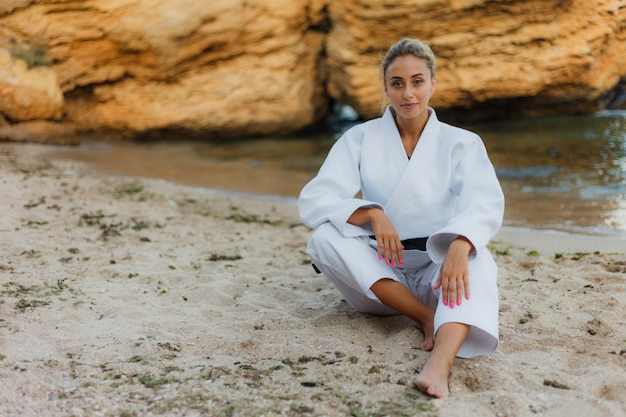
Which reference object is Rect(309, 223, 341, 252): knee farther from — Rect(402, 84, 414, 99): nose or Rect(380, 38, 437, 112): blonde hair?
Rect(380, 38, 437, 112): blonde hair

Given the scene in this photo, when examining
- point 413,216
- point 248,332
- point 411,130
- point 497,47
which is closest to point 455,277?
point 413,216

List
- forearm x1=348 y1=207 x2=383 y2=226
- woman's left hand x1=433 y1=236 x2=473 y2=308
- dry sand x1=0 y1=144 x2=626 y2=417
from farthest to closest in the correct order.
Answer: forearm x1=348 y1=207 x2=383 y2=226
woman's left hand x1=433 y1=236 x2=473 y2=308
dry sand x1=0 y1=144 x2=626 y2=417

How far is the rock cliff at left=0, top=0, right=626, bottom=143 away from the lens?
27.8 ft

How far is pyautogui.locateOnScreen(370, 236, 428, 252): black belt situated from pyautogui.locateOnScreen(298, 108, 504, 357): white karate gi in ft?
0.09

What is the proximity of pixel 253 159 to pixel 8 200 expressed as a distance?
4.04 m

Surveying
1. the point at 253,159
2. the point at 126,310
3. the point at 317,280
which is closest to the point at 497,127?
the point at 253,159

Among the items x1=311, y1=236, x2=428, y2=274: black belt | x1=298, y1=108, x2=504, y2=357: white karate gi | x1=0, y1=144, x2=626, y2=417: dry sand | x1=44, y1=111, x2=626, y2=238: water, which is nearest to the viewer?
x1=0, y1=144, x2=626, y2=417: dry sand

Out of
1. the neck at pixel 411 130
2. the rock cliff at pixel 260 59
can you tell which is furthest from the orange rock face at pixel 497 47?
the neck at pixel 411 130

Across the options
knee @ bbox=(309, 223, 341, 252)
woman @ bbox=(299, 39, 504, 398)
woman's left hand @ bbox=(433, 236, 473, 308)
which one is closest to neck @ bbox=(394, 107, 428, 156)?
woman @ bbox=(299, 39, 504, 398)

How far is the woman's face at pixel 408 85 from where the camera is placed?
2.61 metres

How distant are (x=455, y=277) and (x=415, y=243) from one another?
0.46 metres

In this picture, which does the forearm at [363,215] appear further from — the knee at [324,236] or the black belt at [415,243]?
the black belt at [415,243]

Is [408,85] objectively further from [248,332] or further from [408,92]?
[248,332]

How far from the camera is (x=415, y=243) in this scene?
108 inches
